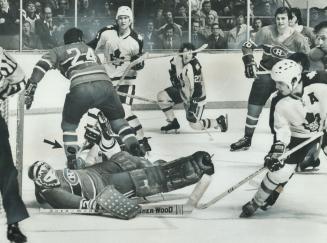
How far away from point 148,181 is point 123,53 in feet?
1.84

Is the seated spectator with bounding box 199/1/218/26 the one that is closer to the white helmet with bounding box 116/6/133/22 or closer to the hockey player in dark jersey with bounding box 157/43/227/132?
the hockey player in dark jersey with bounding box 157/43/227/132

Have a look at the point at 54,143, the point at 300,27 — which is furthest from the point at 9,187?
the point at 300,27

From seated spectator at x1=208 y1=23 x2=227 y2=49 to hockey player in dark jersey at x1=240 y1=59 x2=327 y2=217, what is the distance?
0.87 ft

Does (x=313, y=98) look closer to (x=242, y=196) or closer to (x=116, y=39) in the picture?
(x=242, y=196)

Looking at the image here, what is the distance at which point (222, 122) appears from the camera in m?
4.75

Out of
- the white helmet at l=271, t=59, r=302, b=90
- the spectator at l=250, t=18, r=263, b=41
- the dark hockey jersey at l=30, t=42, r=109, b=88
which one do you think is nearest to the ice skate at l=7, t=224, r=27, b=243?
the dark hockey jersey at l=30, t=42, r=109, b=88

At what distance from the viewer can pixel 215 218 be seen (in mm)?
4367

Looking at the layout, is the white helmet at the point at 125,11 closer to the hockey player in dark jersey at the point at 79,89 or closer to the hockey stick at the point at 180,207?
the hockey player in dark jersey at the point at 79,89

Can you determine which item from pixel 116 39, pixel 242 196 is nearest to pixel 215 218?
pixel 242 196

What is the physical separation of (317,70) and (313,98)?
0.20 m

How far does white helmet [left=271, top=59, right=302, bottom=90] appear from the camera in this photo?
4.36 meters

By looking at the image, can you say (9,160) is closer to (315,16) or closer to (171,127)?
(171,127)

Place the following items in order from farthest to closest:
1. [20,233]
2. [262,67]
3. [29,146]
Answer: [262,67], [29,146], [20,233]

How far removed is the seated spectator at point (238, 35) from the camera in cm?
461
